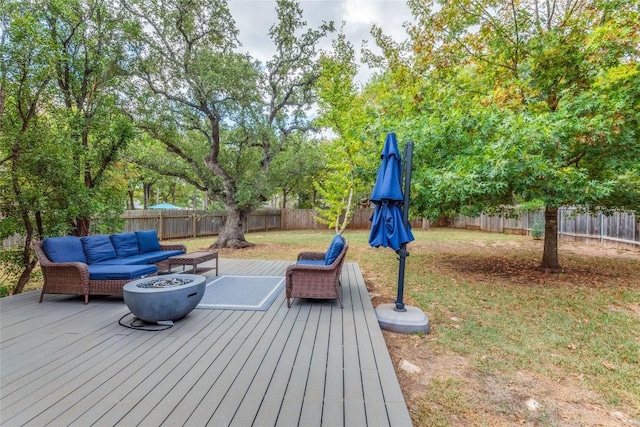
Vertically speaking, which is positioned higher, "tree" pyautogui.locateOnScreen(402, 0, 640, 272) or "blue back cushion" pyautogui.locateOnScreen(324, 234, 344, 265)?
"tree" pyautogui.locateOnScreen(402, 0, 640, 272)

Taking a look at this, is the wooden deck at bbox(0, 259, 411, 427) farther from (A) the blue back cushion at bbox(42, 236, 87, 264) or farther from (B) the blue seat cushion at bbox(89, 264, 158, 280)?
(A) the blue back cushion at bbox(42, 236, 87, 264)

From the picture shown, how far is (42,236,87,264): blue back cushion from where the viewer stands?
13.1 feet

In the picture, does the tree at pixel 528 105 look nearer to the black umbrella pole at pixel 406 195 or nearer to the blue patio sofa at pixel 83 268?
the black umbrella pole at pixel 406 195

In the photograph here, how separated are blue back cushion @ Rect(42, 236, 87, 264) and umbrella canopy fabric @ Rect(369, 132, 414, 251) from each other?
428 cm

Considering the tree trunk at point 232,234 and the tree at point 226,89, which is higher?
the tree at point 226,89

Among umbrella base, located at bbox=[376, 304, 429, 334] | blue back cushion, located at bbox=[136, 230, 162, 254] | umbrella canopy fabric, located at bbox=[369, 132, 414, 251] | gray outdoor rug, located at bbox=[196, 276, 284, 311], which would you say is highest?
umbrella canopy fabric, located at bbox=[369, 132, 414, 251]

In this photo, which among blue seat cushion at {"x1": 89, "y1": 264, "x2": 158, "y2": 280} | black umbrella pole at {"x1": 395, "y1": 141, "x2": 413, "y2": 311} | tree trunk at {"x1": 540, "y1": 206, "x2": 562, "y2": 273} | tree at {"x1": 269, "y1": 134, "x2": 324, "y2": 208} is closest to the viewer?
black umbrella pole at {"x1": 395, "y1": 141, "x2": 413, "y2": 311}

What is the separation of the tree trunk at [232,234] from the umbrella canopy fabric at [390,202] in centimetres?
801

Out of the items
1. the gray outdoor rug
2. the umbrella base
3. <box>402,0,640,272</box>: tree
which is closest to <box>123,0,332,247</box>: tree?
<box>402,0,640,272</box>: tree

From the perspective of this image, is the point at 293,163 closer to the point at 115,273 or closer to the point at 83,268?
the point at 115,273

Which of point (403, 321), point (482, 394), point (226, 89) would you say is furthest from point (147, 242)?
point (482, 394)

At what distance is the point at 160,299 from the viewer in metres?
3.04

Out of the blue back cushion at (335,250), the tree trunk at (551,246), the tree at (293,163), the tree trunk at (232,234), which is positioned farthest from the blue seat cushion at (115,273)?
the tree trunk at (551,246)

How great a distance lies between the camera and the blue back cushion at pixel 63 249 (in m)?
3.99
